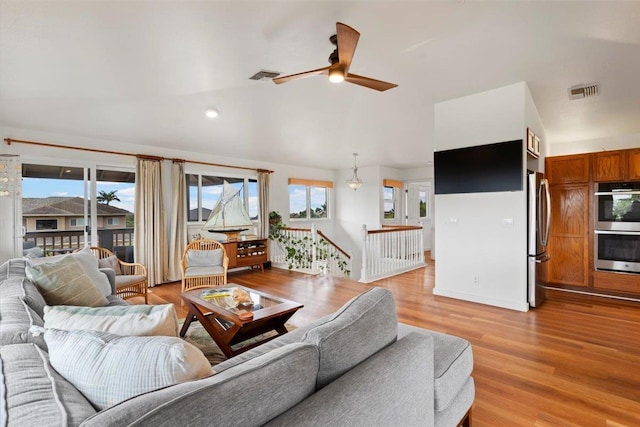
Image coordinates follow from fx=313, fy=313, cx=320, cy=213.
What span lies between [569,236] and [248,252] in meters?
5.24

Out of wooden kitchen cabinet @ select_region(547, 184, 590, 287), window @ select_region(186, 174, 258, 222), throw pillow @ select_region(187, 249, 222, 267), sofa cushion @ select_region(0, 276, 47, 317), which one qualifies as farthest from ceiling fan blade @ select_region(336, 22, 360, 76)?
window @ select_region(186, 174, 258, 222)

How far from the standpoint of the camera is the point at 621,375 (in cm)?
231

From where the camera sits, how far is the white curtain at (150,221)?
200 inches

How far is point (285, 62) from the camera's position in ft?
11.4

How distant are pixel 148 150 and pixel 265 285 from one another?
3.06 metres

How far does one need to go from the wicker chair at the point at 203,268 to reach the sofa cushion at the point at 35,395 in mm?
3275

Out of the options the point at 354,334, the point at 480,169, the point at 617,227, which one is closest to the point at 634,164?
the point at 617,227

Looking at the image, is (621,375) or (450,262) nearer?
(621,375)

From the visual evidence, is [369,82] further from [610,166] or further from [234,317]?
[610,166]

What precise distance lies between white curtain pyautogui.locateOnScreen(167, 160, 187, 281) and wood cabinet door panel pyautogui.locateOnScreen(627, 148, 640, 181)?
6.63 metres

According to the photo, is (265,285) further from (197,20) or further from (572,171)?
(572,171)

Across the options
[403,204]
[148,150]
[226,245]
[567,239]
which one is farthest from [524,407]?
[403,204]

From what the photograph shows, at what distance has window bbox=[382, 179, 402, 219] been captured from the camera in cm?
827

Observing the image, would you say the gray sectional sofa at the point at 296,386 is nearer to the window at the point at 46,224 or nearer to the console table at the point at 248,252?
the window at the point at 46,224
